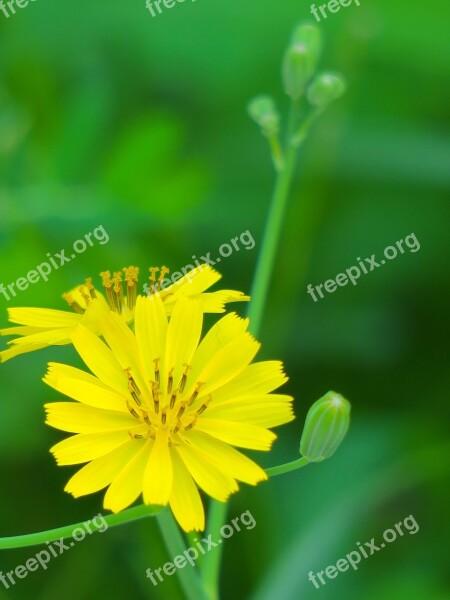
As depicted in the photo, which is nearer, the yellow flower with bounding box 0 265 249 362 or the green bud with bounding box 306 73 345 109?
the yellow flower with bounding box 0 265 249 362

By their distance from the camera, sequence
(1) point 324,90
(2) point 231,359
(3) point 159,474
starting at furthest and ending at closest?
(1) point 324,90 < (2) point 231,359 < (3) point 159,474

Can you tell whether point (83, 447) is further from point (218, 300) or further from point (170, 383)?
point (218, 300)

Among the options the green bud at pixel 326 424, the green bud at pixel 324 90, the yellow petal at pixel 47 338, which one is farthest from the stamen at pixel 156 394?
the green bud at pixel 324 90

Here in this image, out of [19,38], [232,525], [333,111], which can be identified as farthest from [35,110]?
[232,525]

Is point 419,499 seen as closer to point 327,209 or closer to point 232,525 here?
point 232,525

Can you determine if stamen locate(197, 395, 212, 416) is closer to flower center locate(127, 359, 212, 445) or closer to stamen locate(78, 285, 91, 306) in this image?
flower center locate(127, 359, 212, 445)
